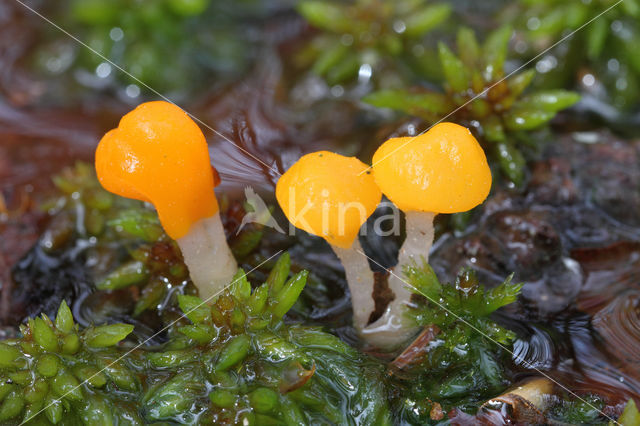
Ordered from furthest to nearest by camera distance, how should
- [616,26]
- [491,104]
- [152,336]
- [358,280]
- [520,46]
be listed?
[520,46] < [616,26] < [491,104] < [152,336] < [358,280]

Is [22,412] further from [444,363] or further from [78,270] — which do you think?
[444,363]

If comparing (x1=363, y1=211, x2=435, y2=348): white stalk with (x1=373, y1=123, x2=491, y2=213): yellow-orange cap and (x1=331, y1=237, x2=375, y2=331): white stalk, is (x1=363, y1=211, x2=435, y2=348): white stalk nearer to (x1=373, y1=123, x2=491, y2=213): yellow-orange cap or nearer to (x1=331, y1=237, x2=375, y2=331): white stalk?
(x1=331, y1=237, x2=375, y2=331): white stalk

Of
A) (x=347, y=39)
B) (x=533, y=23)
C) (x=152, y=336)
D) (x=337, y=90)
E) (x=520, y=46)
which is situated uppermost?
(x=533, y=23)

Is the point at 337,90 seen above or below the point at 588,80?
below

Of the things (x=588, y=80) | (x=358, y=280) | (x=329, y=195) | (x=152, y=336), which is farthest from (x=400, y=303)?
(x=588, y=80)

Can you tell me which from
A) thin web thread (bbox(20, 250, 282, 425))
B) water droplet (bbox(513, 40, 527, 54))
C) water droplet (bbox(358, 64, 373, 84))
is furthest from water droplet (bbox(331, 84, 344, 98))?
thin web thread (bbox(20, 250, 282, 425))

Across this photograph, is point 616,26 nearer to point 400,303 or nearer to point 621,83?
point 621,83

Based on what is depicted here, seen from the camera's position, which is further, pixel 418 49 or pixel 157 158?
pixel 418 49

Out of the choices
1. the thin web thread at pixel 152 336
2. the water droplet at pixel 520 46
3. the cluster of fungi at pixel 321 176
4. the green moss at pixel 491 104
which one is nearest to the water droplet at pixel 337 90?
the green moss at pixel 491 104
